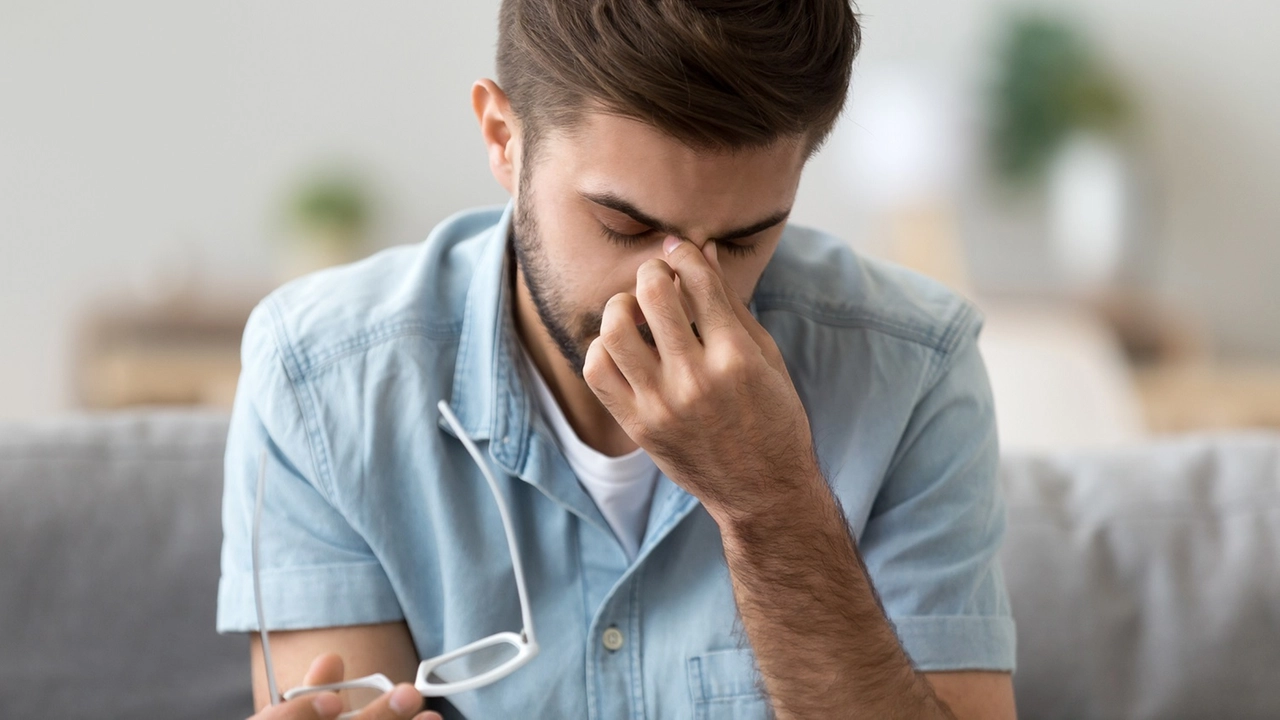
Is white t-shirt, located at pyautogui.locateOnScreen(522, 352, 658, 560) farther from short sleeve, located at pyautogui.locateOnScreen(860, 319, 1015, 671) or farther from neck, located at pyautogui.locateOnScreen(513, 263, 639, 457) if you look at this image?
short sleeve, located at pyautogui.locateOnScreen(860, 319, 1015, 671)

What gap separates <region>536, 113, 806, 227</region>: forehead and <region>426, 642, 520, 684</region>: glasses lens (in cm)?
44

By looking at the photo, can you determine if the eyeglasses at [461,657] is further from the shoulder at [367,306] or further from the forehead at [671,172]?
the forehead at [671,172]

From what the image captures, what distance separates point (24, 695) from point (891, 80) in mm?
2948

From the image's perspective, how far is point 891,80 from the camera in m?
3.63

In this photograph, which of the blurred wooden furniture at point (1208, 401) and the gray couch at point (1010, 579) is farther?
the blurred wooden furniture at point (1208, 401)

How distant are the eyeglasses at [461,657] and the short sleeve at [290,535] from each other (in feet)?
0.06

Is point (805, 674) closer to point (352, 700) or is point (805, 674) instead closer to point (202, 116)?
point (352, 700)

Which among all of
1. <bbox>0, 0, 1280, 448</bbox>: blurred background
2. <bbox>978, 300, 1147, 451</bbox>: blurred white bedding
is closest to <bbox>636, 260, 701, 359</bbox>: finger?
<bbox>978, 300, 1147, 451</bbox>: blurred white bedding

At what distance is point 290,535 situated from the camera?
1166 mm

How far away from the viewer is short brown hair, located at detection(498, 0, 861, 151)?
99cm

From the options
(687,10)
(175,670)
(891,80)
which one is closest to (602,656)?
(175,670)

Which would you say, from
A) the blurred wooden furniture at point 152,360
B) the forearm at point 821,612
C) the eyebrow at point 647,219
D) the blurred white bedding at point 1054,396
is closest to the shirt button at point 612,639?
the forearm at point 821,612

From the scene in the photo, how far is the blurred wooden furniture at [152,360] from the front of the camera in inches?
136

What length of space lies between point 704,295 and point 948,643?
43 centimetres
